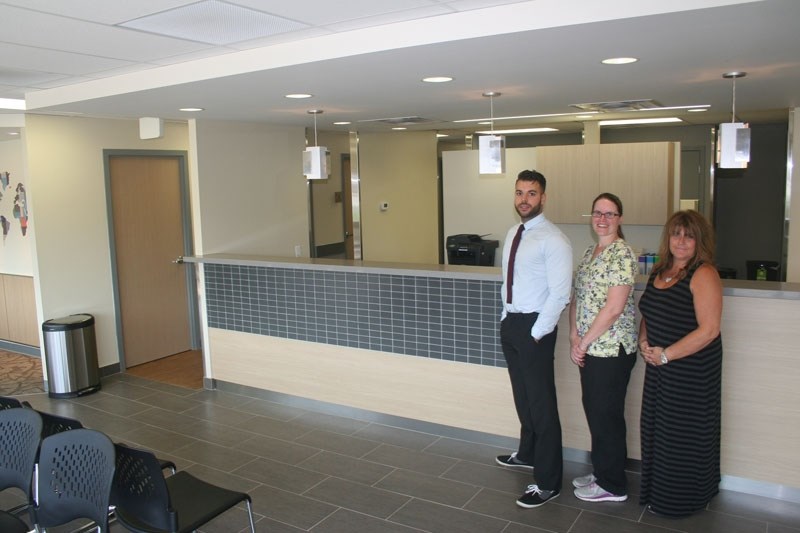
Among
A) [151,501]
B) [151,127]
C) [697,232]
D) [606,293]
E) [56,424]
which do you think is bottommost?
[151,501]

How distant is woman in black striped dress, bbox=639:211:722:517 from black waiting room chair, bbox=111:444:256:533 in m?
2.01

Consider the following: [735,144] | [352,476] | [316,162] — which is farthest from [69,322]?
[735,144]

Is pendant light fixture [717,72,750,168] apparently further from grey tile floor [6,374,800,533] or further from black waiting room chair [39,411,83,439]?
black waiting room chair [39,411,83,439]

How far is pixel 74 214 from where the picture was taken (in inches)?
237

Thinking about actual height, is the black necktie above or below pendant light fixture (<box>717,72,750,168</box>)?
below

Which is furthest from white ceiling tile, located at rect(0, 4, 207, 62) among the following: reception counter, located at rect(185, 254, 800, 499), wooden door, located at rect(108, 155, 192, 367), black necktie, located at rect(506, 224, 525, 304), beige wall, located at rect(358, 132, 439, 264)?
beige wall, located at rect(358, 132, 439, 264)

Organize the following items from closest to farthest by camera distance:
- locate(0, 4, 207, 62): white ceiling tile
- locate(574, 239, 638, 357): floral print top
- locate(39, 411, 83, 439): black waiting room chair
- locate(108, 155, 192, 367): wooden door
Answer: locate(0, 4, 207, 62): white ceiling tile < locate(39, 411, 83, 439): black waiting room chair < locate(574, 239, 638, 357): floral print top < locate(108, 155, 192, 367): wooden door

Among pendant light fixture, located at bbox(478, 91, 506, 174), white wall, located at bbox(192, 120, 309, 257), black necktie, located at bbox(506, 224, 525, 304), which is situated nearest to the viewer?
black necktie, located at bbox(506, 224, 525, 304)

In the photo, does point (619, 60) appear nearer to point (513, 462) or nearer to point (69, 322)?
point (513, 462)

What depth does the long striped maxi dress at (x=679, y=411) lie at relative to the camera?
3211 mm

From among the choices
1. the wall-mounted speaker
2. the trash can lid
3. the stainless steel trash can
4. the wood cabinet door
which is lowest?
the stainless steel trash can

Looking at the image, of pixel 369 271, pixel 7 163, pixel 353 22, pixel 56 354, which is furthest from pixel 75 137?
pixel 353 22

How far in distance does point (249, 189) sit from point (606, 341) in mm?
3621

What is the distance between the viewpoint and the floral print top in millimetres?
3314
